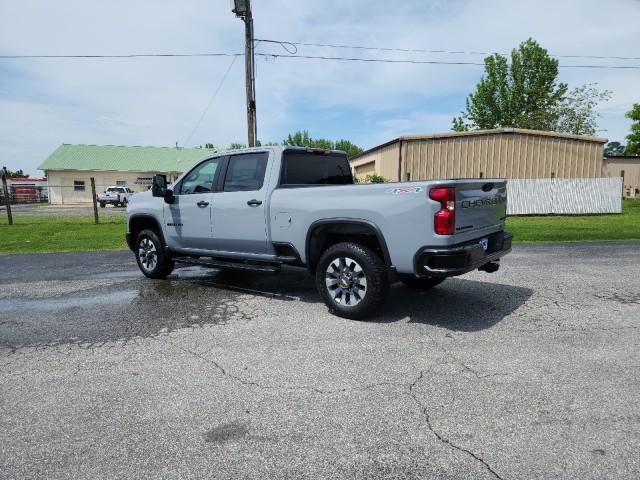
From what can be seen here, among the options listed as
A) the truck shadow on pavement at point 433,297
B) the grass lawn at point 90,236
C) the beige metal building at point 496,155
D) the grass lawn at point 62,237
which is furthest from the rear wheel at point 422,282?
the beige metal building at point 496,155

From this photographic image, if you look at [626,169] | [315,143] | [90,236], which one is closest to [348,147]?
[315,143]

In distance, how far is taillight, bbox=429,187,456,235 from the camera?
4.18 meters

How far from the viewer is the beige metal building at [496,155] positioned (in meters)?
21.3

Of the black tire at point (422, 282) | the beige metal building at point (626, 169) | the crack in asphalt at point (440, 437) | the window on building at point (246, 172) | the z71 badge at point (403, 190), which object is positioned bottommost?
the crack in asphalt at point (440, 437)

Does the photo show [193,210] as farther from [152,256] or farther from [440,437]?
[440,437]

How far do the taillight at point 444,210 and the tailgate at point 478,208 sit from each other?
0.11m

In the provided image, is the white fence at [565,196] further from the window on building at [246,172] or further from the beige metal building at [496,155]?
the window on building at [246,172]

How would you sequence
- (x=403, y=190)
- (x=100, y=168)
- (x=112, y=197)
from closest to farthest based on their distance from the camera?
(x=403, y=190), (x=112, y=197), (x=100, y=168)

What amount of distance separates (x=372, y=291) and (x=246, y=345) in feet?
4.80

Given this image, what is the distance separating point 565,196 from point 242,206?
19862 mm

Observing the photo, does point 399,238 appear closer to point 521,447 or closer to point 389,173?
point 521,447

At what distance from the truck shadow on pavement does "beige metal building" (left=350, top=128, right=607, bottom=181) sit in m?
15.1

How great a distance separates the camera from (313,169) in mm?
6066

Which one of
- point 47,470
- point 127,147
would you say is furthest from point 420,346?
point 127,147
